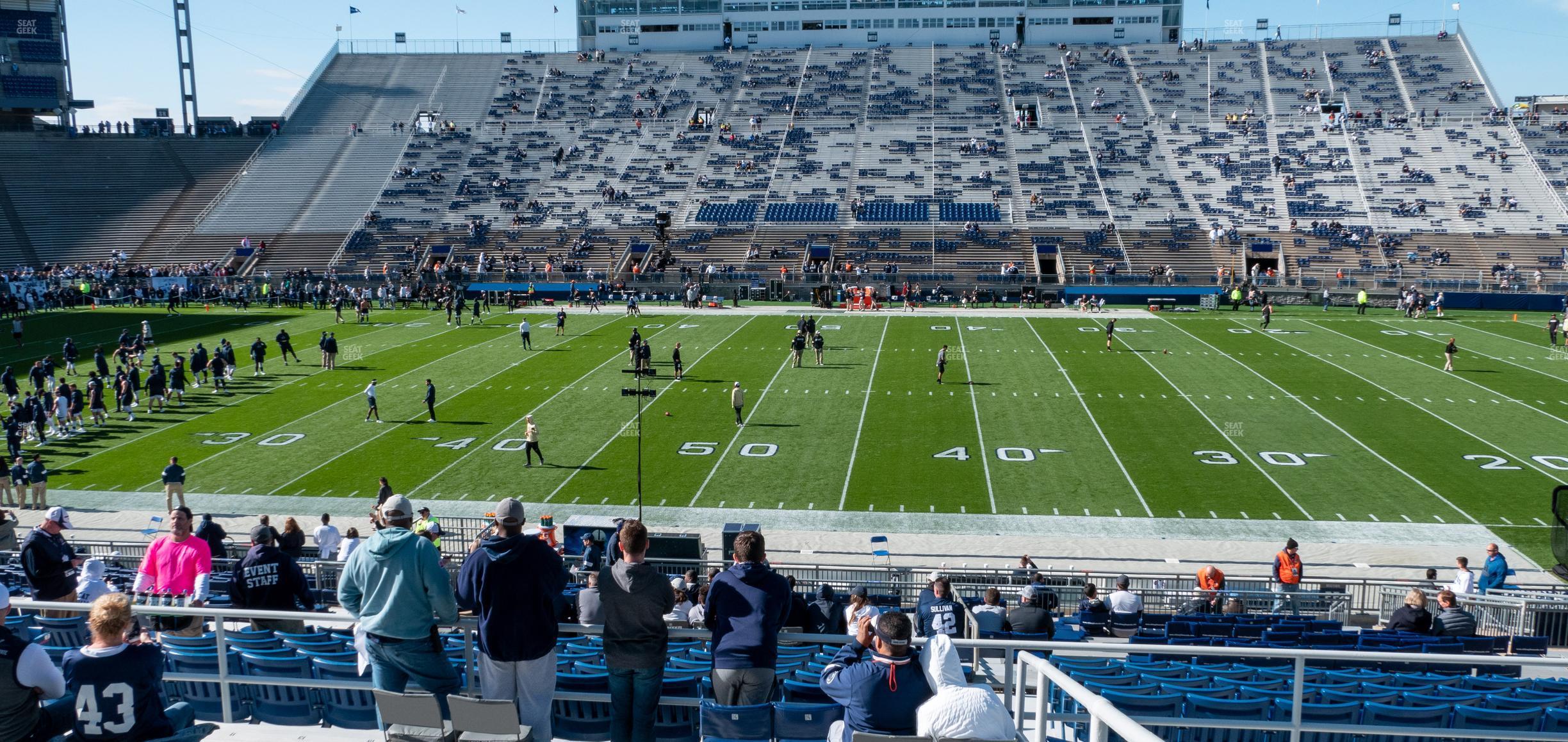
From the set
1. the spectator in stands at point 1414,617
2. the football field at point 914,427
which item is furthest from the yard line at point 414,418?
the spectator in stands at point 1414,617

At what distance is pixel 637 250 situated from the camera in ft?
211

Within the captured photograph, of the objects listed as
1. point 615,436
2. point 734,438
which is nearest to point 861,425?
point 734,438

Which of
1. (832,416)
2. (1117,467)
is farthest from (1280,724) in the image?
(832,416)

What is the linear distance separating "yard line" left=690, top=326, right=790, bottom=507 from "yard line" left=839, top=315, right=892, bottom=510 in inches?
98.3

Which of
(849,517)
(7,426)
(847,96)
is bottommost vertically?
(849,517)

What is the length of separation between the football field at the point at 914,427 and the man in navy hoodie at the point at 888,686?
50.8ft

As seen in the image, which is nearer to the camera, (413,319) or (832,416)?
(832,416)

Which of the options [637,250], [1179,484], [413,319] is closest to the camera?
[1179,484]

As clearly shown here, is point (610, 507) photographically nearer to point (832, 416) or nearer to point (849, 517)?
point (849, 517)

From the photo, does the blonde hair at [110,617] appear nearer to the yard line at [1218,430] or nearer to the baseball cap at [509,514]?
the baseball cap at [509,514]

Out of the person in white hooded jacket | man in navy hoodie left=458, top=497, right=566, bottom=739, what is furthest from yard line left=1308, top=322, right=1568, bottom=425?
man in navy hoodie left=458, top=497, right=566, bottom=739

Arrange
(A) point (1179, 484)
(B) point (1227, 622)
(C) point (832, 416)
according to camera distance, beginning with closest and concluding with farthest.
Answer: (B) point (1227, 622), (A) point (1179, 484), (C) point (832, 416)

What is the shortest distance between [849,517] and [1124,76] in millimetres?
72287

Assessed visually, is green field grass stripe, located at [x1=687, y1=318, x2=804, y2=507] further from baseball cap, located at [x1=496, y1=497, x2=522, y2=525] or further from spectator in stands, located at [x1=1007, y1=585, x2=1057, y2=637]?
baseball cap, located at [x1=496, y1=497, x2=522, y2=525]
